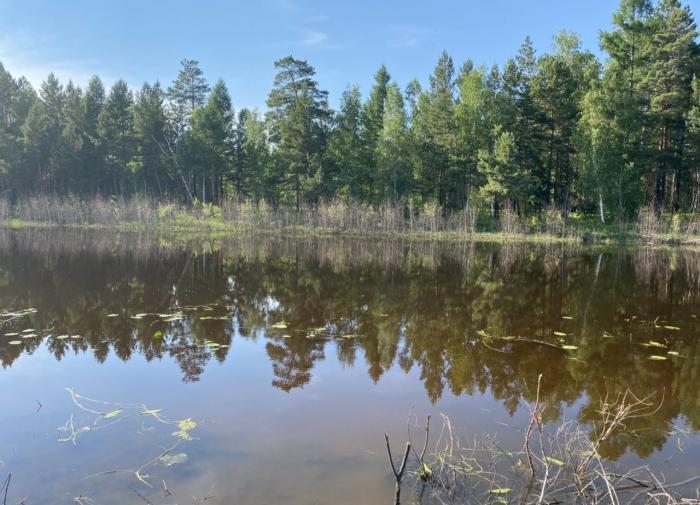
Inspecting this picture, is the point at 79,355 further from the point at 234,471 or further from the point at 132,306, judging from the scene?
the point at 234,471

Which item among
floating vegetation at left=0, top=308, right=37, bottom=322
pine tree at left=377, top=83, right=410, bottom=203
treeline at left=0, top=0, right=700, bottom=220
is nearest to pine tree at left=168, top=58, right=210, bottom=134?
treeline at left=0, top=0, right=700, bottom=220

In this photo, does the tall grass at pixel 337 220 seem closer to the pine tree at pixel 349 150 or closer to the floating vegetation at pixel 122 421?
the pine tree at pixel 349 150

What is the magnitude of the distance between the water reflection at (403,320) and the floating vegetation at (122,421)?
1112mm

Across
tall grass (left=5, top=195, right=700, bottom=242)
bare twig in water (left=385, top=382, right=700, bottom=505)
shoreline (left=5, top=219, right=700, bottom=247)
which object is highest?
tall grass (left=5, top=195, right=700, bottom=242)

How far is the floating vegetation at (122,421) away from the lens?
4.74 m

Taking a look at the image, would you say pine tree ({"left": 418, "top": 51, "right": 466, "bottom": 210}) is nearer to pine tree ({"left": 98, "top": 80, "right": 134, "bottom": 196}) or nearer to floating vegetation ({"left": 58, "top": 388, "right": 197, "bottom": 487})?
pine tree ({"left": 98, "top": 80, "right": 134, "bottom": 196})

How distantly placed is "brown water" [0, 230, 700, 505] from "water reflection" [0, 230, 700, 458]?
0.16 ft

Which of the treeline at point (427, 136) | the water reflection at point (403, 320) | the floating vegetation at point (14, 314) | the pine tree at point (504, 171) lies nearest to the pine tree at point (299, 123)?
the treeline at point (427, 136)

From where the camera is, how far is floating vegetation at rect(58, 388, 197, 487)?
474cm

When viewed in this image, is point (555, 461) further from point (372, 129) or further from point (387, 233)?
point (372, 129)

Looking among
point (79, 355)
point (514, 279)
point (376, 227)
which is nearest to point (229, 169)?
point (376, 227)

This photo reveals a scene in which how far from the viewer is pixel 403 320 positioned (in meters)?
10.4

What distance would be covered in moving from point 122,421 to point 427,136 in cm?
3848

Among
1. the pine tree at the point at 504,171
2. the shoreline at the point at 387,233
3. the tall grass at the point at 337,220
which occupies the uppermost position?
the pine tree at the point at 504,171
